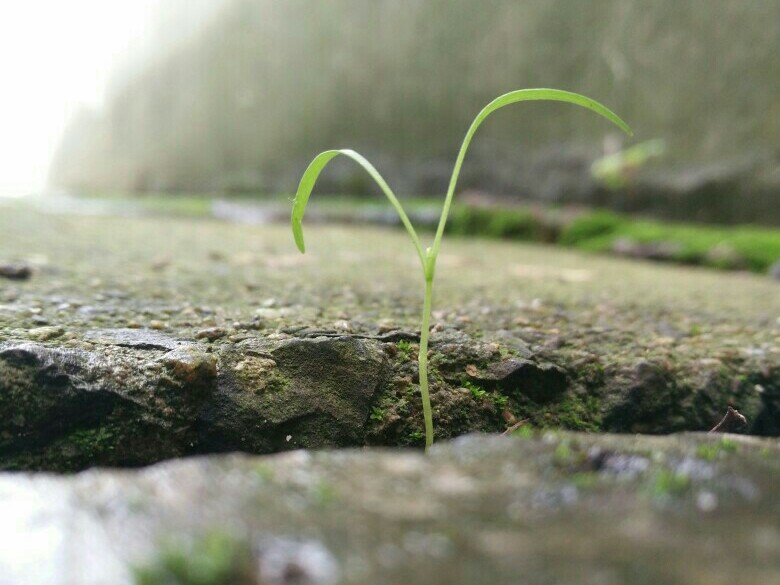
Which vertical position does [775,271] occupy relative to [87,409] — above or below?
above

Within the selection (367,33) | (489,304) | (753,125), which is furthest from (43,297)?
(367,33)

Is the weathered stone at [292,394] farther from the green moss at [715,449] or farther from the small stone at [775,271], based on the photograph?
the small stone at [775,271]

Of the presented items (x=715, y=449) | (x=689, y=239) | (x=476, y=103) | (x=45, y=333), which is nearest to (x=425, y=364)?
(x=715, y=449)

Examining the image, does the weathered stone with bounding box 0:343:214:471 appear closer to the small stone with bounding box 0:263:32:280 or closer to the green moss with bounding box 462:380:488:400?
the green moss with bounding box 462:380:488:400

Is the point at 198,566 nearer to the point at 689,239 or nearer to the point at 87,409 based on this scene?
the point at 87,409

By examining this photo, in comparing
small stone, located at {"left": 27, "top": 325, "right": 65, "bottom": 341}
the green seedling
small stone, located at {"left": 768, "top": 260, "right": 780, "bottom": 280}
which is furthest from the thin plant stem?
small stone, located at {"left": 768, "top": 260, "right": 780, "bottom": 280}

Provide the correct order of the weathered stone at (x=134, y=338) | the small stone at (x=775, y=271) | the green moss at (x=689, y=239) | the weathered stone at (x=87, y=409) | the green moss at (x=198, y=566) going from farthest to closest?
the green moss at (x=689, y=239)
the small stone at (x=775, y=271)
the weathered stone at (x=134, y=338)
the weathered stone at (x=87, y=409)
the green moss at (x=198, y=566)

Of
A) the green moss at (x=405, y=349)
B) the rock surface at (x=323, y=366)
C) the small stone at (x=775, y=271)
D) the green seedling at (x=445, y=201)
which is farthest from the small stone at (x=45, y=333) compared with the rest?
the small stone at (x=775, y=271)

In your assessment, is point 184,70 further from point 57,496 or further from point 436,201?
point 57,496
